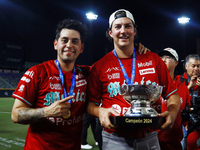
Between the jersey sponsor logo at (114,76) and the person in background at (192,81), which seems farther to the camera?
the person in background at (192,81)

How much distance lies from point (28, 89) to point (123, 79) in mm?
933

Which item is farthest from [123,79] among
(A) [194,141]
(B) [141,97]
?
(A) [194,141]

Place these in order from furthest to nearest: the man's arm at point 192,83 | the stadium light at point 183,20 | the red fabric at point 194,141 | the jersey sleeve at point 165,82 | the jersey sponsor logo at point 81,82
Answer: the stadium light at point 183,20 → the man's arm at point 192,83 → the red fabric at point 194,141 → the jersey sponsor logo at point 81,82 → the jersey sleeve at point 165,82

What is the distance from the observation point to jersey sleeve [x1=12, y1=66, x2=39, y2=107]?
194 centimetres

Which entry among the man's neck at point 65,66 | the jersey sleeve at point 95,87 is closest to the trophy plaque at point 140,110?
the jersey sleeve at point 95,87

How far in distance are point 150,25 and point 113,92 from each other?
1563 centimetres

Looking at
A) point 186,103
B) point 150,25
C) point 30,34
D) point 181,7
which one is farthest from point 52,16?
point 186,103

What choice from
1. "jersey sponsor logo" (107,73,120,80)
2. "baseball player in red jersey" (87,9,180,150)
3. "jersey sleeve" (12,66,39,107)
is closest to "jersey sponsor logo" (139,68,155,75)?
"baseball player in red jersey" (87,9,180,150)

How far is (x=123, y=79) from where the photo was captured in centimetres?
192

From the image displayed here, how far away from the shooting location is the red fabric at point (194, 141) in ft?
8.75

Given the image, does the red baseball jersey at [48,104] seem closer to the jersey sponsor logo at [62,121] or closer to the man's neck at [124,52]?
the jersey sponsor logo at [62,121]

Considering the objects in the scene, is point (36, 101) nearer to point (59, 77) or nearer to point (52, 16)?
point (59, 77)

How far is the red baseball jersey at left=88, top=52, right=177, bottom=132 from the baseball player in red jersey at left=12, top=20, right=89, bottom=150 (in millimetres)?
256

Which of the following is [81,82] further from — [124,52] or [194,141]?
[194,141]
